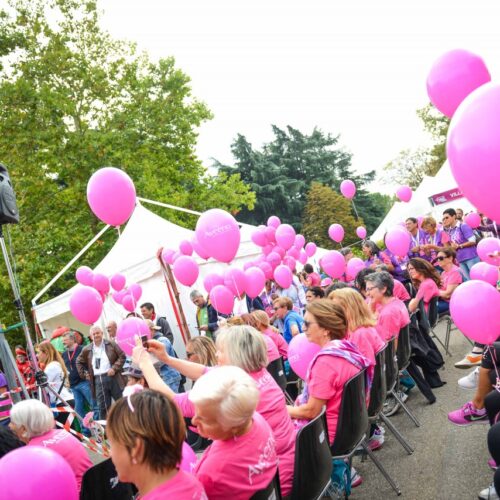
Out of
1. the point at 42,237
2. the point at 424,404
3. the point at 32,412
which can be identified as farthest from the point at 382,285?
the point at 42,237

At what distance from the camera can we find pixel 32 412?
10.8 feet

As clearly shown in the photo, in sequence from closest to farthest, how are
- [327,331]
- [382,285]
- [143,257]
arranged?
1. [327,331]
2. [382,285]
3. [143,257]

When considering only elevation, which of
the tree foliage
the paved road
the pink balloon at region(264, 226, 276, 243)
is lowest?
the paved road

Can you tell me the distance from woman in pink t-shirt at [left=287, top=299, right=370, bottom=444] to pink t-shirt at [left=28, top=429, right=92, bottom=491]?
1.27m

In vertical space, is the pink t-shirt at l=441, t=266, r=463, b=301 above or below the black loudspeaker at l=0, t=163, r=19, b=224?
below

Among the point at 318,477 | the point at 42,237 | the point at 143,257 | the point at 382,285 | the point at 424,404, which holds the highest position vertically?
the point at 42,237

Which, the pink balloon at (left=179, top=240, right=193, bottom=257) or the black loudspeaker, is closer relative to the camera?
the black loudspeaker

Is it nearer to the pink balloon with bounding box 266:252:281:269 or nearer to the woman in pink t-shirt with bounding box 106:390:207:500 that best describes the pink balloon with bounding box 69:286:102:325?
the pink balloon with bounding box 266:252:281:269

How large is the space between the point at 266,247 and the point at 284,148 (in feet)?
109

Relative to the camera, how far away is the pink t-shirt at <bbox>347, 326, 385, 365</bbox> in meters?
4.29

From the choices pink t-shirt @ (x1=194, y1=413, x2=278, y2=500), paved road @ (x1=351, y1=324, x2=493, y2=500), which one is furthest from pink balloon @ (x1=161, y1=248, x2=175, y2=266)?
pink t-shirt @ (x1=194, y1=413, x2=278, y2=500)

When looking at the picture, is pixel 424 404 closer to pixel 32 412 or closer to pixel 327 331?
pixel 327 331

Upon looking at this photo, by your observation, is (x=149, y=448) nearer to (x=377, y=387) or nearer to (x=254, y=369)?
(x=254, y=369)

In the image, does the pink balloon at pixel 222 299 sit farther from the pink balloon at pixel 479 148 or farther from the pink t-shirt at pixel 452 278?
the pink balloon at pixel 479 148
